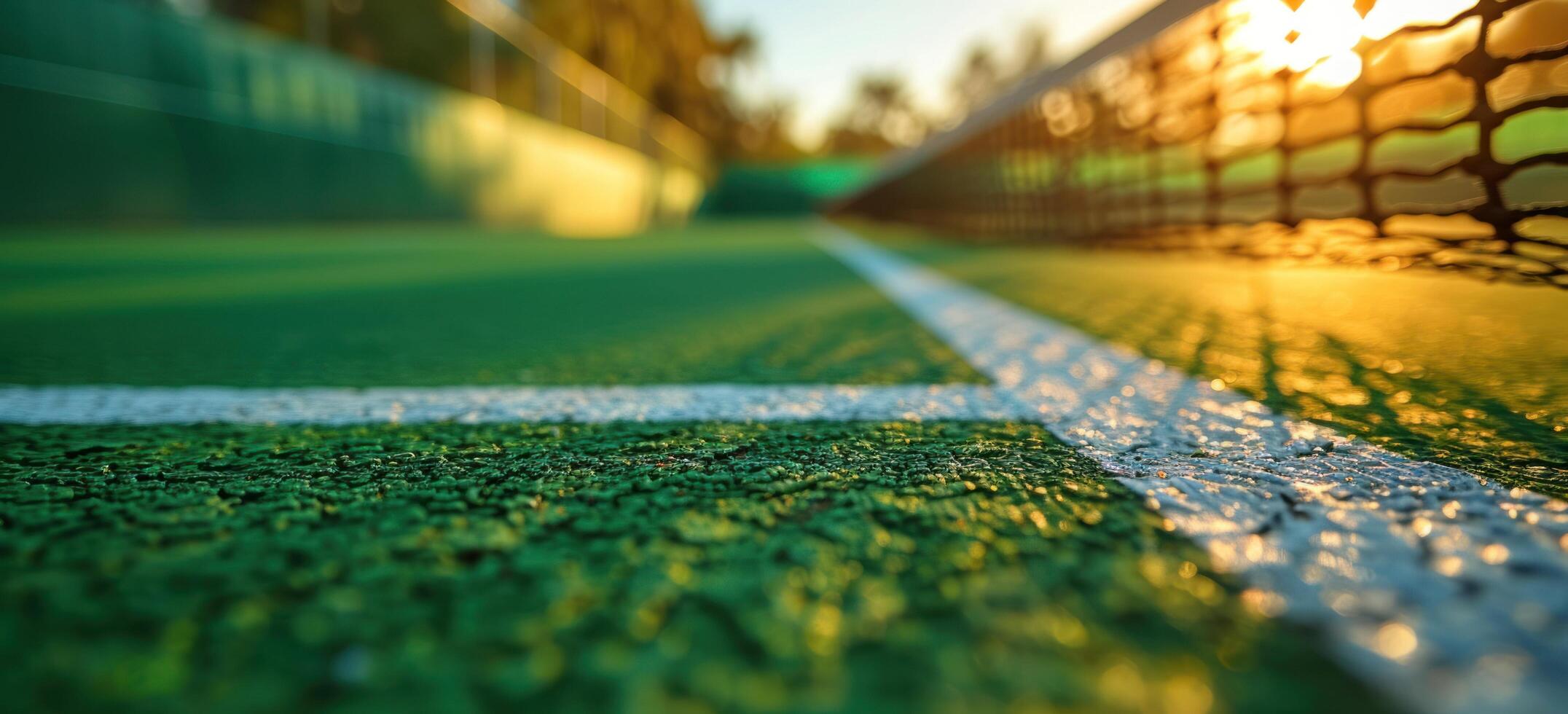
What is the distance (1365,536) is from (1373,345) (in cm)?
159

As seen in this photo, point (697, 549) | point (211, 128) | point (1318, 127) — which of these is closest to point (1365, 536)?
point (697, 549)

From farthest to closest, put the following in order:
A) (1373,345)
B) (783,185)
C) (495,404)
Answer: (783,185), (1373,345), (495,404)

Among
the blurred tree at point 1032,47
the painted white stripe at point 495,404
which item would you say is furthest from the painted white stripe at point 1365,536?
the blurred tree at point 1032,47

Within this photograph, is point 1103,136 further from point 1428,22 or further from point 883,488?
point 883,488

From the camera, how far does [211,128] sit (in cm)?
843

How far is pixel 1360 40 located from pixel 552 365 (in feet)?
8.15

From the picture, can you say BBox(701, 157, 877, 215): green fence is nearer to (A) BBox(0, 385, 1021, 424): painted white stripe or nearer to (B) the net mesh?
(B) the net mesh

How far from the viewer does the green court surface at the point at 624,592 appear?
1.88 feet

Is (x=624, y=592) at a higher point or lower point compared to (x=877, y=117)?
lower

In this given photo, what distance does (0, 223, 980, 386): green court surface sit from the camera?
190 centimetres

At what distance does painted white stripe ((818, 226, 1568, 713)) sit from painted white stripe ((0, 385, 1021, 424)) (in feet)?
0.77

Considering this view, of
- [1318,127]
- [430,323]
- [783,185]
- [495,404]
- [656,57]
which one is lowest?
[495,404]

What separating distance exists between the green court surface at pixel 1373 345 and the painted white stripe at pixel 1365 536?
129 mm

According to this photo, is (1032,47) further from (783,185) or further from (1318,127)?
(1318,127)
